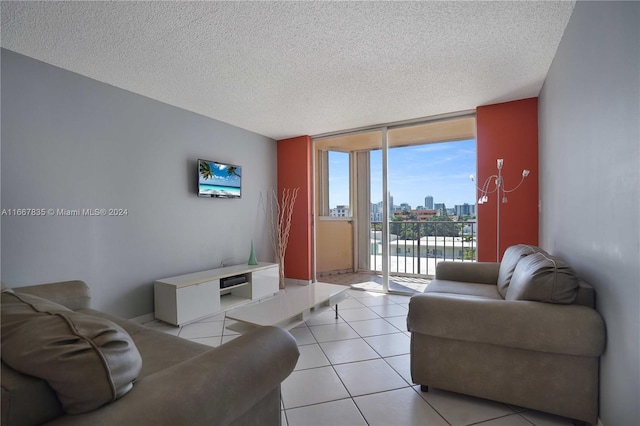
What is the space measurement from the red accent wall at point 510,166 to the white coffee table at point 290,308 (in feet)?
6.21

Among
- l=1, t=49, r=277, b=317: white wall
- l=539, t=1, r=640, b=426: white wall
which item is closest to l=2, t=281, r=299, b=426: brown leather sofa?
l=539, t=1, r=640, b=426: white wall

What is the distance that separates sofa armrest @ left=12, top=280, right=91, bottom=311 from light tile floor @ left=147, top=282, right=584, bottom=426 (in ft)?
3.20

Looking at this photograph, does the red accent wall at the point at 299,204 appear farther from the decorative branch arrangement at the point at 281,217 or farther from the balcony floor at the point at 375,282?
the balcony floor at the point at 375,282

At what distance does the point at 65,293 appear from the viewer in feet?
6.19

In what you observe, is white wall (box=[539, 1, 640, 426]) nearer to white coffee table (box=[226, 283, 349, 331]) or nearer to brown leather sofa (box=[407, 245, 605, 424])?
brown leather sofa (box=[407, 245, 605, 424])

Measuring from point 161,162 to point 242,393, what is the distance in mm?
2902

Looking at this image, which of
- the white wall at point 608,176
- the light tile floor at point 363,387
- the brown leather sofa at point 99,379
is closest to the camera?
the brown leather sofa at point 99,379

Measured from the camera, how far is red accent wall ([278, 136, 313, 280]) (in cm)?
458

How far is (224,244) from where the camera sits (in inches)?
151

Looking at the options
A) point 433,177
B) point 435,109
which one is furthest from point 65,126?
point 433,177

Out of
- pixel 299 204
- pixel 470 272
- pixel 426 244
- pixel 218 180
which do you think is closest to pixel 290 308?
pixel 470 272

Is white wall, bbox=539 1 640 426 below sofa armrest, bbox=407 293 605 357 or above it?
above

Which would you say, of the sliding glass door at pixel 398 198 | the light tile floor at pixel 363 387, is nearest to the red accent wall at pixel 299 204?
the sliding glass door at pixel 398 198

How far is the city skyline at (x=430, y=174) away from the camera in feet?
13.4
